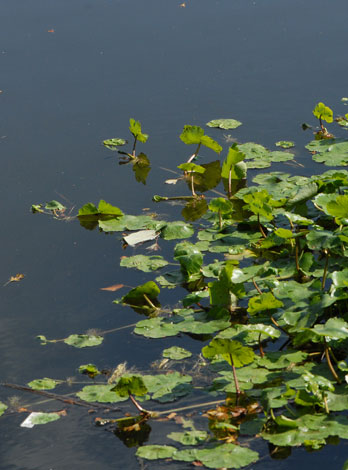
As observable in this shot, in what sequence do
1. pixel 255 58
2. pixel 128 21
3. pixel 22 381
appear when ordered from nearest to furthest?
pixel 22 381 < pixel 255 58 < pixel 128 21

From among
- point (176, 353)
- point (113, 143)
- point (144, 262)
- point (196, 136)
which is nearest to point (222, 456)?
point (176, 353)

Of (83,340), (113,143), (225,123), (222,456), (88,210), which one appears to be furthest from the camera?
(225,123)

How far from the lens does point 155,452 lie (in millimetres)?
2186

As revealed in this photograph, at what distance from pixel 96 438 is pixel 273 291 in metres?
0.84

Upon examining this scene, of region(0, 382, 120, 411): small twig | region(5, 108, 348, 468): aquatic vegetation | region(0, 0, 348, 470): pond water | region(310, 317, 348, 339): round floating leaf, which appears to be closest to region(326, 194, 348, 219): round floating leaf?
region(5, 108, 348, 468): aquatic vegetation

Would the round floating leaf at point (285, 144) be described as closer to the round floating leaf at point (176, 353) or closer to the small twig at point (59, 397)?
the round floating leaf at point (176, 353)

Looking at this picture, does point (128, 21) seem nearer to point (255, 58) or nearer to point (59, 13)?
point (59, 13)

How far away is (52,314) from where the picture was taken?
298 centimetres

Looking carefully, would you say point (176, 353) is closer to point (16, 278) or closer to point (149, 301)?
point (149, 301)

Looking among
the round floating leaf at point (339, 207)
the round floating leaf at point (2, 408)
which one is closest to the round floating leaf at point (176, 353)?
the round floating leaf at point (2, 408)

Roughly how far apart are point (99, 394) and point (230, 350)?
18.4 inches

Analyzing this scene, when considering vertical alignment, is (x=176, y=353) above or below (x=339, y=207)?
below

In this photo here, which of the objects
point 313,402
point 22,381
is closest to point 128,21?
point 22,381

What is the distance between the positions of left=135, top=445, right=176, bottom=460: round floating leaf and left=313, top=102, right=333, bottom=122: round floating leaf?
251cm
